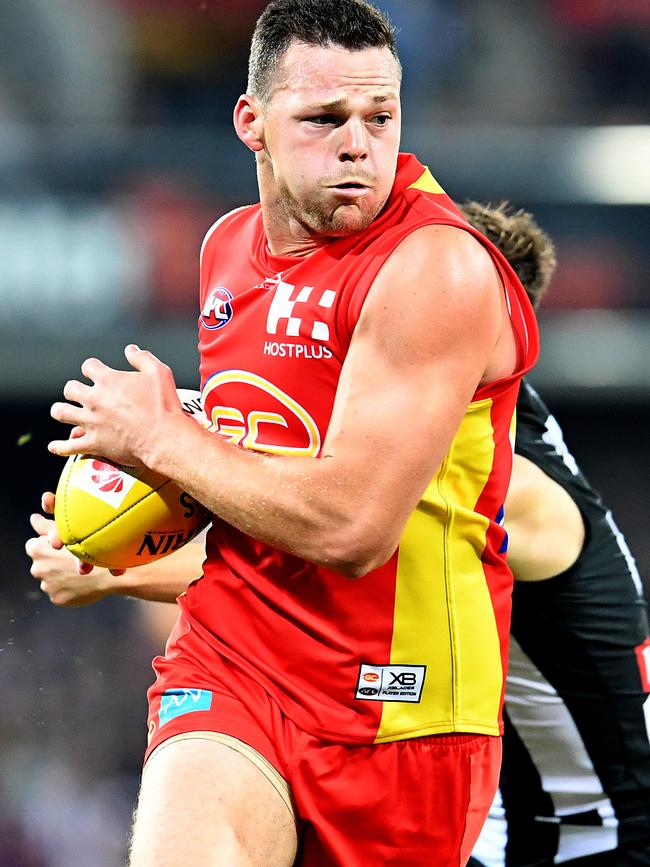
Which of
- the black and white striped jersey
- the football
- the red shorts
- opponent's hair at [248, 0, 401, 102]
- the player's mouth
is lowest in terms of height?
the black and white striped jersey

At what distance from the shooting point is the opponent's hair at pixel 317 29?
2.59m

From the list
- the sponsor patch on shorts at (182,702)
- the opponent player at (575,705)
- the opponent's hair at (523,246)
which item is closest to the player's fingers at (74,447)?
the sponsor patch on shorts at (182,702)

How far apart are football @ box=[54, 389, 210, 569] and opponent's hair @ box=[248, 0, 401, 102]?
75 centimetres

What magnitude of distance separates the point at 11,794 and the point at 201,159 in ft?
13.0

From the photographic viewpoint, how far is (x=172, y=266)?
26.4 feet

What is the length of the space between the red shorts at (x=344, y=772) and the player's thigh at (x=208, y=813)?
0.05 meters

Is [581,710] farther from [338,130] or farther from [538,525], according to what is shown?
[338,130]

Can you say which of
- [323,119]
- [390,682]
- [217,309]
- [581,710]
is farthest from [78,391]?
[581,710]

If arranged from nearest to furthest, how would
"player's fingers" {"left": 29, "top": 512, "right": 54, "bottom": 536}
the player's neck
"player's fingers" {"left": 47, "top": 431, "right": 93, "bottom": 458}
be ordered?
"player's fingers" {"left": 47, "top": 431, "right": 93, "bottom": 458} < the player's neck < "player's fingers" {"left": 29, "top": 512, "right": 54, "bottom": 536}

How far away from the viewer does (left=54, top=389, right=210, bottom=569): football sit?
271 centimetres

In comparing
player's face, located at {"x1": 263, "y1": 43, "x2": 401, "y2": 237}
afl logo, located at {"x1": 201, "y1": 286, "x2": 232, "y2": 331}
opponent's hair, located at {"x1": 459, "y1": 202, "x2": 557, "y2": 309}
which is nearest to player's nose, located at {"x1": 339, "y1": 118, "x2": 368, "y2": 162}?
player's face, located at {"x1": 263, "y1": 43, "x2": 401, "y2": 237}

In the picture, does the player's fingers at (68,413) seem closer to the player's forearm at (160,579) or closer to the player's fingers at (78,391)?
the player's fingers at (78,391)

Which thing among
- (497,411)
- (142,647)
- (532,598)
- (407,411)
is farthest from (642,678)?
(142,647)

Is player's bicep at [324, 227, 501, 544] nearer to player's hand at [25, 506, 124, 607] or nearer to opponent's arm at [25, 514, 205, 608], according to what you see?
opponent's arm at [25, 514, 205, 608]
